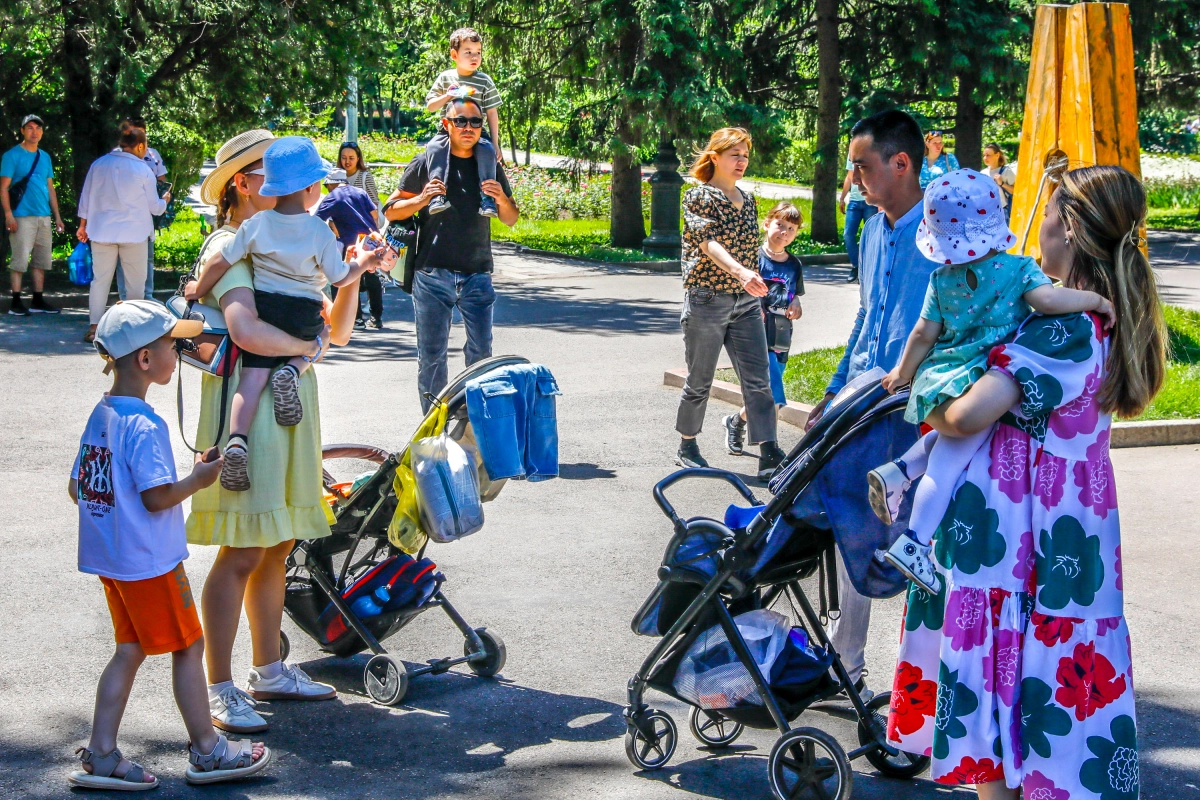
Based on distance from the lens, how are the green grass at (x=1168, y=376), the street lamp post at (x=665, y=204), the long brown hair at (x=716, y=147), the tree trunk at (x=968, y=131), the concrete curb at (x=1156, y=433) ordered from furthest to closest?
the tree trunk at (x=968, y=131) → the street lamp post at (x=665, y=204) → the green grass at (x=1168, y=376) → the concrete curb at (x=1156, y=433) → the long brown hair at (x=716, y=147)

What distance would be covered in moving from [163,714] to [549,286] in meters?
13.0

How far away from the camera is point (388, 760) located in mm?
4246

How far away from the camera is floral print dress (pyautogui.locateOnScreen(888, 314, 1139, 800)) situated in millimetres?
3258

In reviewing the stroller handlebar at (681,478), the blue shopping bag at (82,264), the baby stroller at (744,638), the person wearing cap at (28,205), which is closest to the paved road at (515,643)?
the baby stroller at (744,638)

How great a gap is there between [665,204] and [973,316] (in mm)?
17846

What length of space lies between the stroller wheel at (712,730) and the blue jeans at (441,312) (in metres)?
3.36

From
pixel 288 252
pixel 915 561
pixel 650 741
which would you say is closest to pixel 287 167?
pixel 288 252

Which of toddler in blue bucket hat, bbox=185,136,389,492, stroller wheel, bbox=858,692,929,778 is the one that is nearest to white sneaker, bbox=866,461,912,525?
stroller wheel, bbox=858,692,929,778

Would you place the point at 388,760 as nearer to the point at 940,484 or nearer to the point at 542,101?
the point at 940,484

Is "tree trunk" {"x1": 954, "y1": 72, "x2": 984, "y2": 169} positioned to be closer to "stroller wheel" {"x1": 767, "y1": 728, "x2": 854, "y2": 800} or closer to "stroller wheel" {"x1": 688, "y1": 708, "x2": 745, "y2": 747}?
"stroller wheel" {"x1": 688, "y1": 708, "x2": 745, "y2": 747}

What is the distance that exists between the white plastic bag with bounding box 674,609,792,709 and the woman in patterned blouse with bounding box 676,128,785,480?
365 cm

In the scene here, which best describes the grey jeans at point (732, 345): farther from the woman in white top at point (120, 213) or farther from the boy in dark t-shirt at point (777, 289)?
the woman in white top at point (120, 213)

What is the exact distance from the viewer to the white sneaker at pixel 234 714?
4375 millimetres

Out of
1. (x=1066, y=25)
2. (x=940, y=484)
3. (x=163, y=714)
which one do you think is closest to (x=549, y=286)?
(x=1066, y=25)
